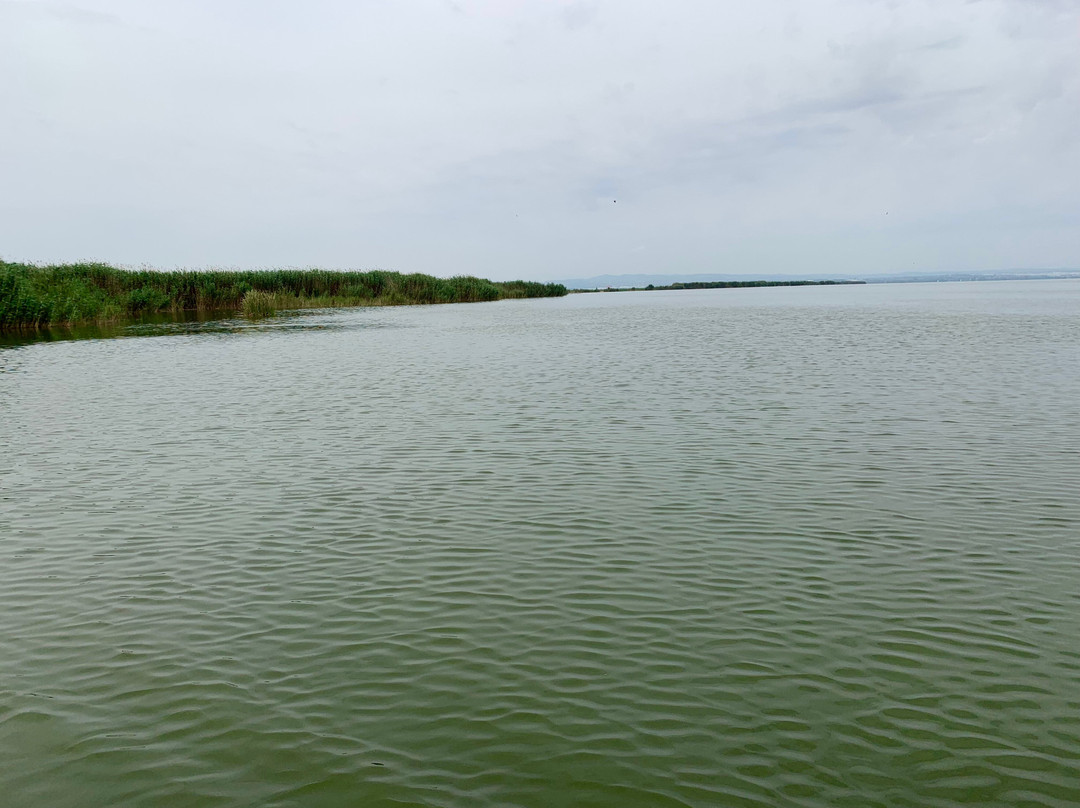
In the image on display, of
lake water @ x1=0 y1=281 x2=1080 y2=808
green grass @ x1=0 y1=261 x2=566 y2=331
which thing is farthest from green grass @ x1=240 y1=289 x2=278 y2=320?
lake water @ x1=0 y1=281 x2=1080 y2=808

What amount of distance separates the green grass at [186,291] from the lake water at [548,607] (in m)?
36.3

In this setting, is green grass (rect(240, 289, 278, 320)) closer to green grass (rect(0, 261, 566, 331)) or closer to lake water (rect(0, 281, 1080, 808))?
green grass (rect(0, 261, 566, 331))

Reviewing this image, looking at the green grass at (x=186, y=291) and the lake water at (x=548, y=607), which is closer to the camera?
the lake water at (x=548, y=607)

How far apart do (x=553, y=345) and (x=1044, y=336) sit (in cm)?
2373

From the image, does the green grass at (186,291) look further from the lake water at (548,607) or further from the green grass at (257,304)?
the lake water at (548,607)

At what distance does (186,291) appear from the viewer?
67938 millimetres

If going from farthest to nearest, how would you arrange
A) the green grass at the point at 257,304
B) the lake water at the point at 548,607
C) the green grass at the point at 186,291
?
the green grass at the point at 257,304, the green grass at the point at 186,291, the lake water at the point at 548,607

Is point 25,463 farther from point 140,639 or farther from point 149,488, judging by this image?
point 140,639

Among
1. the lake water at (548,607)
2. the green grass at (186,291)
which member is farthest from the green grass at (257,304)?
the lake water at (548,607)

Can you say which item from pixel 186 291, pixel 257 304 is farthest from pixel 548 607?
Result: pixel 186 291

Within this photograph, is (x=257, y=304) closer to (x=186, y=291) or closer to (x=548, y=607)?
(x=186, y=291)

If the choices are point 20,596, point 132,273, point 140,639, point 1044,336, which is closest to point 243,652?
point 140,639

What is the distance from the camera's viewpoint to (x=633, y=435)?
17.4m

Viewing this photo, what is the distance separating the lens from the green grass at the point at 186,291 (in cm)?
4984
